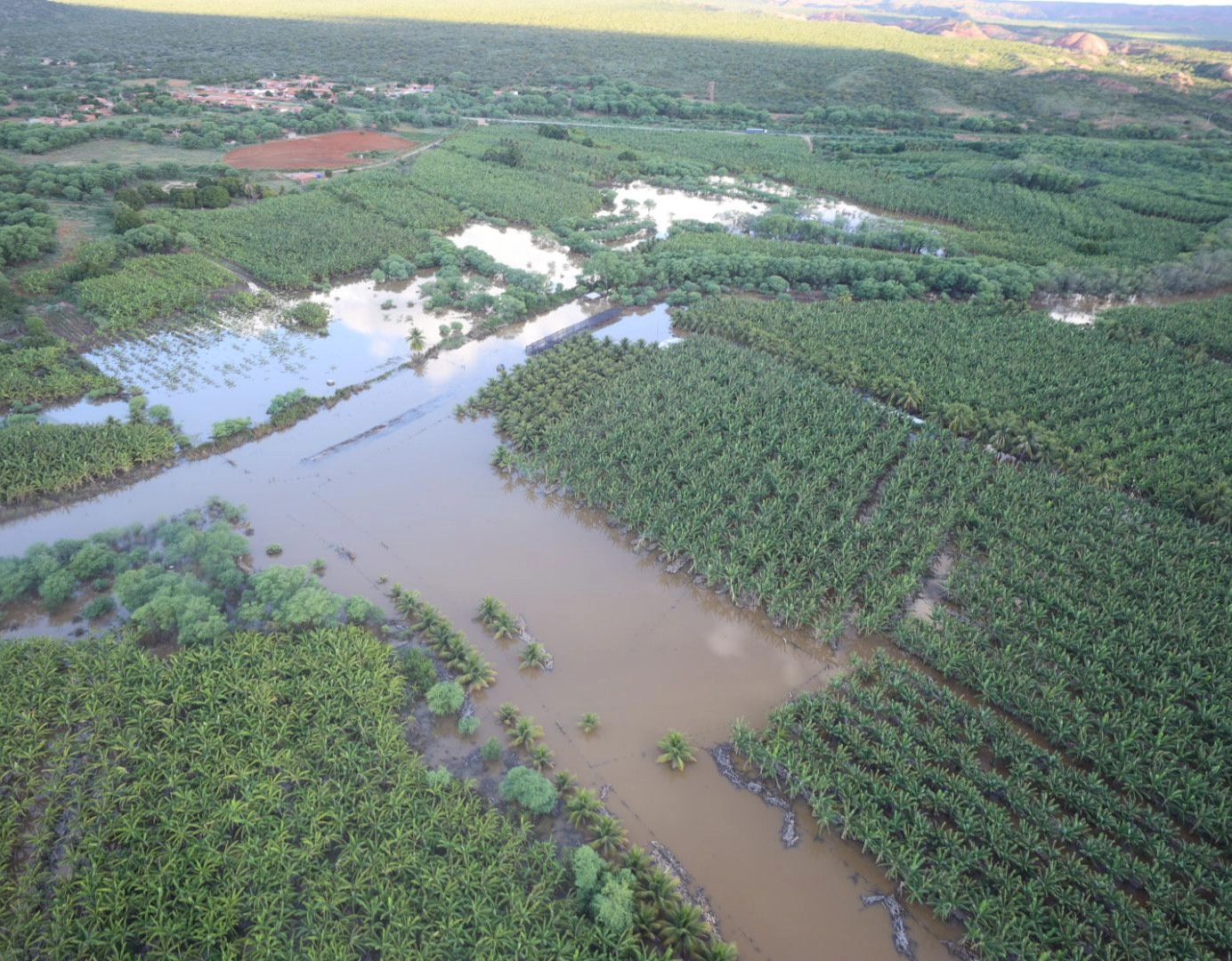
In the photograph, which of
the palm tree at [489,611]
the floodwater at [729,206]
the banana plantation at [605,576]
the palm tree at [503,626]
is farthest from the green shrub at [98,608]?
the floodwater at [729,206]

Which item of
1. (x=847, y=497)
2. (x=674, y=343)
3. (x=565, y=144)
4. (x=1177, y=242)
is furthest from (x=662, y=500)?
(x=565, y=144)

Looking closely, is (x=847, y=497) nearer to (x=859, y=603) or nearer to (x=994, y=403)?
(x=859, y=603)

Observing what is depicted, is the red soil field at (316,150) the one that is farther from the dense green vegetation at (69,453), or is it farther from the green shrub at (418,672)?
the green shrub at (418,672)

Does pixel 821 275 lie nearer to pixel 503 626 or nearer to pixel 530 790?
pixel 503 626

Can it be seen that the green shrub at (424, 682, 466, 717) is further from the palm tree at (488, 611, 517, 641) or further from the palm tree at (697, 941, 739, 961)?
the palm tree at (697, 941, 739, 961)

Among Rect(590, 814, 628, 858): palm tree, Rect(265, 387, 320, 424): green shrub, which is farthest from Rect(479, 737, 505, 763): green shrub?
Rect(265, 387, 320, 424): green shrub

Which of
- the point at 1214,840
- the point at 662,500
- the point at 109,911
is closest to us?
the point at 109,911

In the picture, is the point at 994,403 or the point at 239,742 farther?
the point at 994,403

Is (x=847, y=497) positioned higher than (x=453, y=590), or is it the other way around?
(x=847, y=497)
